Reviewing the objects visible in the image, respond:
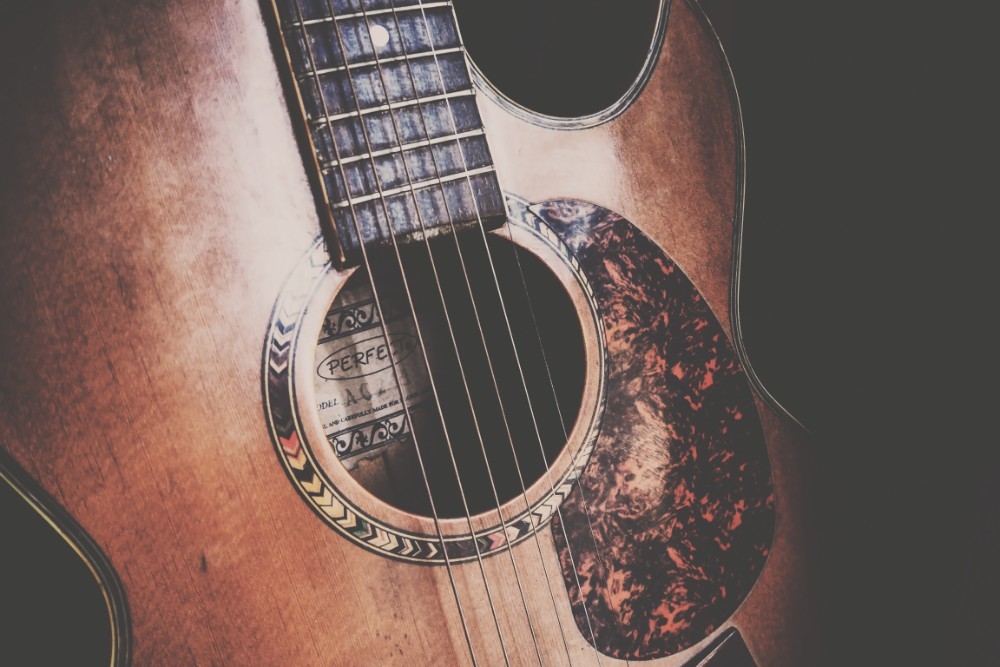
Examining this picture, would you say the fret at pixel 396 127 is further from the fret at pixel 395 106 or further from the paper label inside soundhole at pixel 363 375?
the paper label inside soundhole at pixel 363 375

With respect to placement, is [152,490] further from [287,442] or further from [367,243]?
[367,243]

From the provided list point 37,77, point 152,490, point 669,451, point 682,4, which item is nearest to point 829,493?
point 669,451

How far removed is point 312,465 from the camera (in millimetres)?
484

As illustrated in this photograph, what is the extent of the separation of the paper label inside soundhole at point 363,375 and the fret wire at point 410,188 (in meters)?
0.14

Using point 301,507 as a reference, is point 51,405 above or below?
above

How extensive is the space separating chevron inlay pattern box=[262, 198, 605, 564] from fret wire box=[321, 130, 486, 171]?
67mm

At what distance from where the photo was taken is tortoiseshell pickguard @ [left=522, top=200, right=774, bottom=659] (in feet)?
1.88

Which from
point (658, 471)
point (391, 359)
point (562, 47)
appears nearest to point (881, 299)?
point (658, 471)

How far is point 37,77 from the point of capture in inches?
16.6

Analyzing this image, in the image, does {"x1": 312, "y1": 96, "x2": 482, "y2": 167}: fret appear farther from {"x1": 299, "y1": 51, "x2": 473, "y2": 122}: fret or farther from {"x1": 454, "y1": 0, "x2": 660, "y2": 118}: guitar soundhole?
{"x1": 454, "y1": 0, "x2": 660, "y2": 118}: guitar soundhole

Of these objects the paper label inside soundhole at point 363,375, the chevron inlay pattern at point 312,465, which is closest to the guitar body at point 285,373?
the chevron inlay pattern at point 312,465

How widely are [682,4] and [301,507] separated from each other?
0.61 m

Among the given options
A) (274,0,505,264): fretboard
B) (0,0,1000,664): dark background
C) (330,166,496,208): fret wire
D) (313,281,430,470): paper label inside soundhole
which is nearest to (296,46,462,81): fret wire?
(274,0,505,264): fretboard

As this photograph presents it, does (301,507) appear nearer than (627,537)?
Yes
